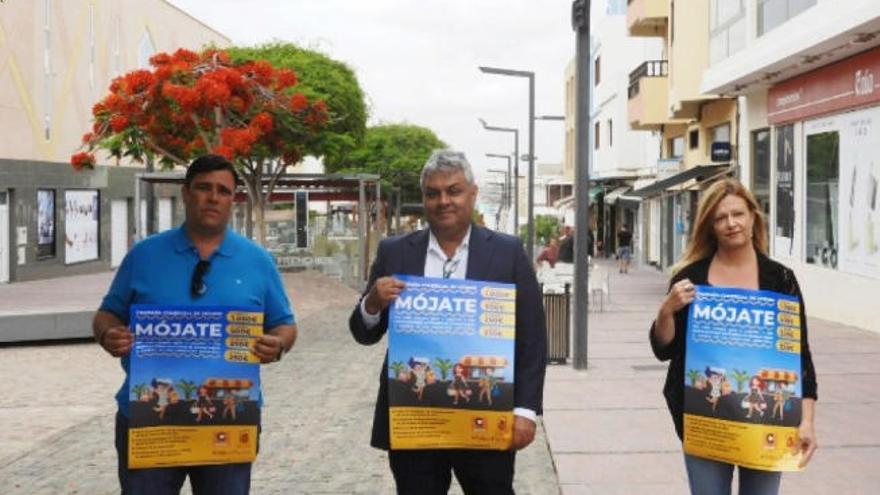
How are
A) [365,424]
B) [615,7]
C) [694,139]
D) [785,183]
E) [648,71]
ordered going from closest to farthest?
[365,424] < [785,183] < [694,139] < [648,71] < [615,7]

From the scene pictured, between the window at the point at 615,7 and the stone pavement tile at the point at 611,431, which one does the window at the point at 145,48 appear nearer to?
the window at the point at 615,7

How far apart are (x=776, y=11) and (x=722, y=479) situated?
1758 centimetres

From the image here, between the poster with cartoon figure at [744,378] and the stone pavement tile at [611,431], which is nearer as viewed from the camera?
the poster with cartoon figure at [744,378]

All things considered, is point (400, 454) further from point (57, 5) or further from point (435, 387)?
point (57, 5)

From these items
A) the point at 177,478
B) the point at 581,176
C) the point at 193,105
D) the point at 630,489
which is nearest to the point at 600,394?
the point at 581,176

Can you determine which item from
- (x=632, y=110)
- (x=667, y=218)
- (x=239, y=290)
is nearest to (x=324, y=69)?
(x=632, y=110)

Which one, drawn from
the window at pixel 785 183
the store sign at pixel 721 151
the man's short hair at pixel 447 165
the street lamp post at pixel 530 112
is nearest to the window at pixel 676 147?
the street lamp post at pixel 530 112

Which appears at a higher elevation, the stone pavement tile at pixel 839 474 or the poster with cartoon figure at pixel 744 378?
the poster with cartoon figure at pixel 744 378

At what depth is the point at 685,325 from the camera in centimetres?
397

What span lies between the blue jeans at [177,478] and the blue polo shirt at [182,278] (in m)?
0.18

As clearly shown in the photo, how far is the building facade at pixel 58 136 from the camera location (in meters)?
34.7

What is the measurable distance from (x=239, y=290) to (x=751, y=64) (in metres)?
18.0

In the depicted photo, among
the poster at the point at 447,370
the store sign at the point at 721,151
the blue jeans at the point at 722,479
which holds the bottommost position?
the blue jeans at the point at 722,479

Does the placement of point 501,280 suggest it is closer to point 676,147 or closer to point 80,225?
point 676,147
